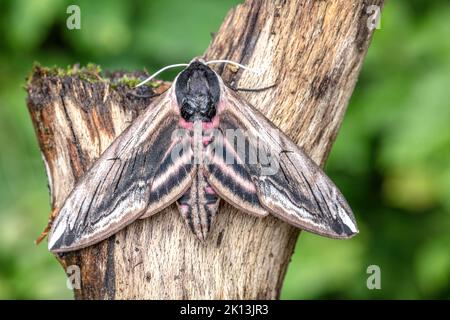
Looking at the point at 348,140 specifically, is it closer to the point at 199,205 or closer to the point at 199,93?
the point at 199,93

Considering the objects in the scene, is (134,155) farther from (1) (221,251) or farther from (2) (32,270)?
(2) (32,270)

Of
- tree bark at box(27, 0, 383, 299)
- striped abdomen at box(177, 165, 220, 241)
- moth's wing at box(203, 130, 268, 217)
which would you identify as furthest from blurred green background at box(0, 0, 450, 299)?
striped abdomen at box(177, 165, 220, 241)

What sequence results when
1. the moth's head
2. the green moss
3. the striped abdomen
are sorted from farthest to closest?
the green moss, the moth's head, the striped abdomen

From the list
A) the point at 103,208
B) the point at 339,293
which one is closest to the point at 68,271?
the point at 103,208

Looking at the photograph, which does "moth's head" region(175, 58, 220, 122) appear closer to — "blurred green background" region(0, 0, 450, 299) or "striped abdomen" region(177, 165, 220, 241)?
"striped abdomen" region(177, 165, 220, 241)

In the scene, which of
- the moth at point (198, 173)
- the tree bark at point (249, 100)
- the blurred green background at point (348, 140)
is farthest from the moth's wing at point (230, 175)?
the blurred green background at point (348, 140)

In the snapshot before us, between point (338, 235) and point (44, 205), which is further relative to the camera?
point (44, 205)
